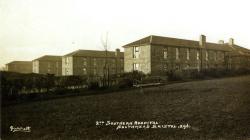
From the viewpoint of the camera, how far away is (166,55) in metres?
33.3

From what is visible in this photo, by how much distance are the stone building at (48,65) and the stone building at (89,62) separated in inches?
390

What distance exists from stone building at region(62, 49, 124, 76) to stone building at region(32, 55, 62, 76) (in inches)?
390

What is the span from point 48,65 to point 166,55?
1404 inches

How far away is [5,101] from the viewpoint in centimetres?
1345

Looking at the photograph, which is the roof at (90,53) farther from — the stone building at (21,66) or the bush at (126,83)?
the bush at (126,83)

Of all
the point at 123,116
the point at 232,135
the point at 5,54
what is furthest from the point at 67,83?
the point at 232,135

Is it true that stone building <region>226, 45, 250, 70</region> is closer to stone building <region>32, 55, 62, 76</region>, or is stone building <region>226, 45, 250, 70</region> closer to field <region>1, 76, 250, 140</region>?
field <region>1, 76, 250, 140</region>

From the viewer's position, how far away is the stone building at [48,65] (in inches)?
2366

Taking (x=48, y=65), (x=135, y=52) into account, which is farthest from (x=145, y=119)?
(x=48, y=65)

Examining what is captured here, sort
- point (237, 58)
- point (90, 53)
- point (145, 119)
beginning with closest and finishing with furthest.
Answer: point (145, 119) → point (237, 58) → point (90, 53)

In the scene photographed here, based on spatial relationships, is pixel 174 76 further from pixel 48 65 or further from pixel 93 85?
pixel 48 65
